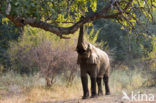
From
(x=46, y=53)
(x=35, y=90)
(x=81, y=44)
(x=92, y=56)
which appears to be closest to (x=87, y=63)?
(x=92, y=56)

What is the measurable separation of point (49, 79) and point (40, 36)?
2.52 meters

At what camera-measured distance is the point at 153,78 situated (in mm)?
14484

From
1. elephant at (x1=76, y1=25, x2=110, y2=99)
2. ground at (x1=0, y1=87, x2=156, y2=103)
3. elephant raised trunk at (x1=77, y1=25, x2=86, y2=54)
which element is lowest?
ground at (x1=0, y1=87, x2=156, y2=103)

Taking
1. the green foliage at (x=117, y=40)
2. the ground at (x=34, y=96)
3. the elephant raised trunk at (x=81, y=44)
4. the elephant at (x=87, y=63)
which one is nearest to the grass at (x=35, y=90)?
the ground at (x=34, y=96)

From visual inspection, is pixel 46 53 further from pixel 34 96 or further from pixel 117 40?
pixel 117 40

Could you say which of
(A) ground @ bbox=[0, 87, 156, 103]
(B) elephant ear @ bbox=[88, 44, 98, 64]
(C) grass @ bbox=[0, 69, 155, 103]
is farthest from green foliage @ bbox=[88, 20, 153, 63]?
(B) elephant ear @ bbox=[88, 44, 98, 64]

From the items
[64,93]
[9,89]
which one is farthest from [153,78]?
[9,89]

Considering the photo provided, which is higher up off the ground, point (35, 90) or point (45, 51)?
point (45, 51)

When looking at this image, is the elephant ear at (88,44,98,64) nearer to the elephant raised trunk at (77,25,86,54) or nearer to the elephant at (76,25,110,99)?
the elephant at (76,25,110,99)

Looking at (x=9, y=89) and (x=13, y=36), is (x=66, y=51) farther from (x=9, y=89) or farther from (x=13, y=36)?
(x=13, y=36)

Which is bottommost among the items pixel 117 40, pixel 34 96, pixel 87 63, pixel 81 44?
pixel 34 96

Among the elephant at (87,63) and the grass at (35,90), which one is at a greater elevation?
the elephant at (87,63)

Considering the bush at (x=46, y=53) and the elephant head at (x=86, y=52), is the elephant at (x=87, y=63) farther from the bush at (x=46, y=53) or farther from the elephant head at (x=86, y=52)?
the bush at (x=46, y=53)

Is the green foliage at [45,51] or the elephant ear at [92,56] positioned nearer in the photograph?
the elephant ear at [92,56]
